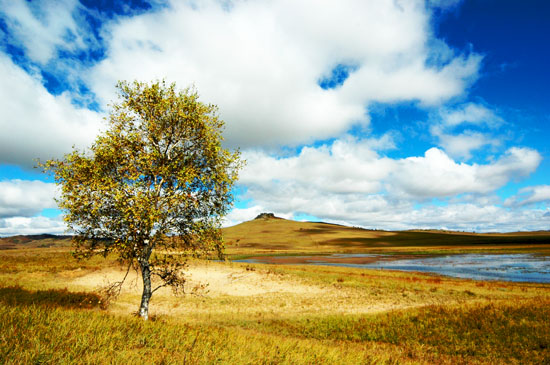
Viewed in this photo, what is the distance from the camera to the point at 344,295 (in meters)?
33.0

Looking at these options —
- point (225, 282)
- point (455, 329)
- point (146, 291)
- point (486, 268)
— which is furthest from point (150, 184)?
point (486, 268)

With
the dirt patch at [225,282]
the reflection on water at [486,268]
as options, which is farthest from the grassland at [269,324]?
the reflection on water at [486,268]

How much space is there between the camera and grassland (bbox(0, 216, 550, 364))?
6.97 meters

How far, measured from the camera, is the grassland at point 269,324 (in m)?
6.97

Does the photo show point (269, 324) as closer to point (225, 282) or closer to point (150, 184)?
point (150, 184)

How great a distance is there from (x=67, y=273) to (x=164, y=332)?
4476cm

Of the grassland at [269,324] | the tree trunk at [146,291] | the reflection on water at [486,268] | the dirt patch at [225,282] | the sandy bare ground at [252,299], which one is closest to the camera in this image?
the grassland at [269,324]

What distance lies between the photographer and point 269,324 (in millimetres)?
20750

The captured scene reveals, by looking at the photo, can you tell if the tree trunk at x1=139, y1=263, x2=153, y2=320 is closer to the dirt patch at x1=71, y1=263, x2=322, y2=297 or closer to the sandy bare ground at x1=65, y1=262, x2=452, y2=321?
the sandy bare ground at x1=65, y1=262, x2=452, y2=321

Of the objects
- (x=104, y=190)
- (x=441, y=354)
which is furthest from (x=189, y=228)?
(x=441, y=354)

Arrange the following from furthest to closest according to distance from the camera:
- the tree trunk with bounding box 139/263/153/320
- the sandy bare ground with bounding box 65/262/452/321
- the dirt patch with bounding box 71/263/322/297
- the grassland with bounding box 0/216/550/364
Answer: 1. the dirt patch with bounding box 71/263/322/297
2. the sandy bare ground with bounding box 65/262/452/321
3. the tree trunk with bounding box 139/263/153/320
4. the grassland with bounding box 0/216/550/364

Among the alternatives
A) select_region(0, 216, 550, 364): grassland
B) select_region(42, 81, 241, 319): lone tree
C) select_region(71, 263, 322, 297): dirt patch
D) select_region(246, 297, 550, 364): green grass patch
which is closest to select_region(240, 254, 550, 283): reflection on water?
select_region(0, 216, 550, 364): grassland

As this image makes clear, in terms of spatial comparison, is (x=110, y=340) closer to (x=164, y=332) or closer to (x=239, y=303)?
(x=164, y=332)

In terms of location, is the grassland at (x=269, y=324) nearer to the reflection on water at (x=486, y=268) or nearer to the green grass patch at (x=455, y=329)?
the green grass patch at (x=455, y=329)
